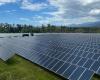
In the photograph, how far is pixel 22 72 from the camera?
26.8 metres

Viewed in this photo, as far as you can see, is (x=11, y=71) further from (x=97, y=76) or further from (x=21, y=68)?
(x=97, y=76)

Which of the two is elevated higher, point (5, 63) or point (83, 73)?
point (83, 73)

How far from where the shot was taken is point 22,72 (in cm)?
2678

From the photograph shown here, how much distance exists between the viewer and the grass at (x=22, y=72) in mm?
23922

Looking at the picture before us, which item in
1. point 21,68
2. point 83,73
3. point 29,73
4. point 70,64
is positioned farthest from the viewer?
point 21,68

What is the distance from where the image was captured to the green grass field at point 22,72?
23.9m

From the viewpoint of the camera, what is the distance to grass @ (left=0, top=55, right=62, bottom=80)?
23.9 meters

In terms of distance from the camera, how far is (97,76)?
22.0 m

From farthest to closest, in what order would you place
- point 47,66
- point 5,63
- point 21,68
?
point 5,63, point 21,68, point 47,66

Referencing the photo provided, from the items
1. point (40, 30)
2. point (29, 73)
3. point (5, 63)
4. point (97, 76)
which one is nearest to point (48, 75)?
point (29, 73)

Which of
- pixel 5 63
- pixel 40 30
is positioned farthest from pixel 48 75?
pixel 40 30

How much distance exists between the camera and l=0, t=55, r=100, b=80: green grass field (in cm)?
2388

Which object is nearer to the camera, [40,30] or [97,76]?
[97,76]

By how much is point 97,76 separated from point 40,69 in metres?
9.04
